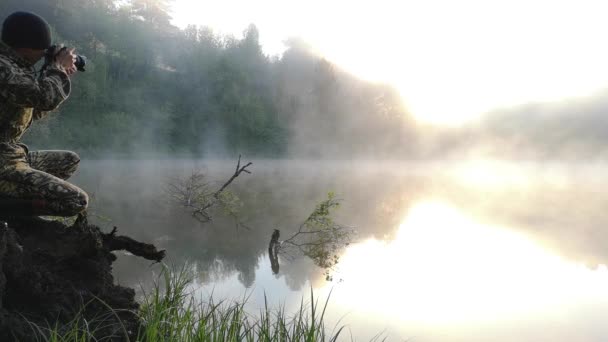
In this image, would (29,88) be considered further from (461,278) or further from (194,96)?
(194,96)

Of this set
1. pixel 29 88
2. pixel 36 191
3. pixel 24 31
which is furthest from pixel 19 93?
pixel 36 191

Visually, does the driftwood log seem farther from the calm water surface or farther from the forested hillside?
the forested hillside

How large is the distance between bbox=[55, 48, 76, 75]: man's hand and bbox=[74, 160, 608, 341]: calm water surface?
3.85 m

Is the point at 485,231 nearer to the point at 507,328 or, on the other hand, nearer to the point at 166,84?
the point at 507,328

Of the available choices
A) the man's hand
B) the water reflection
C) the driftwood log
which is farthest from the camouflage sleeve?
the water reflection

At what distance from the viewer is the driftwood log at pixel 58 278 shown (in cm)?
243

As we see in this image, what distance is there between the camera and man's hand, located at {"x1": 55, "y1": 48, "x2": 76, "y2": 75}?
2.87 meters

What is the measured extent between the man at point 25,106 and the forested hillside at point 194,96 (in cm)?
2535

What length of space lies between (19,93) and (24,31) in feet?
1.57

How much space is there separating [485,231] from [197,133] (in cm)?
3906

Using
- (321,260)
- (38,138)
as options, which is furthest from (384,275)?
(38,138)

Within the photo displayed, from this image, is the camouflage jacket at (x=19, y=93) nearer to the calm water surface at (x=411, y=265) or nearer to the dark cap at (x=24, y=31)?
the dark cap at (x=24, y=31)

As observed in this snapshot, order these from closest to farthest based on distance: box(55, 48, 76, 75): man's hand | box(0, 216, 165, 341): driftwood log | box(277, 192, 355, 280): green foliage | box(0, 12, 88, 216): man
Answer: box(0, 216, 165, 341): driftwood log < box(0, 12, 88, 216): man < box(55, 48, 76, 75): man's hand < box(277, 192, 355, 280): green foliage

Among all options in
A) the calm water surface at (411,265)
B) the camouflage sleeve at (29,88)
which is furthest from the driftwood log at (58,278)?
the calm water surface at (411,265)
